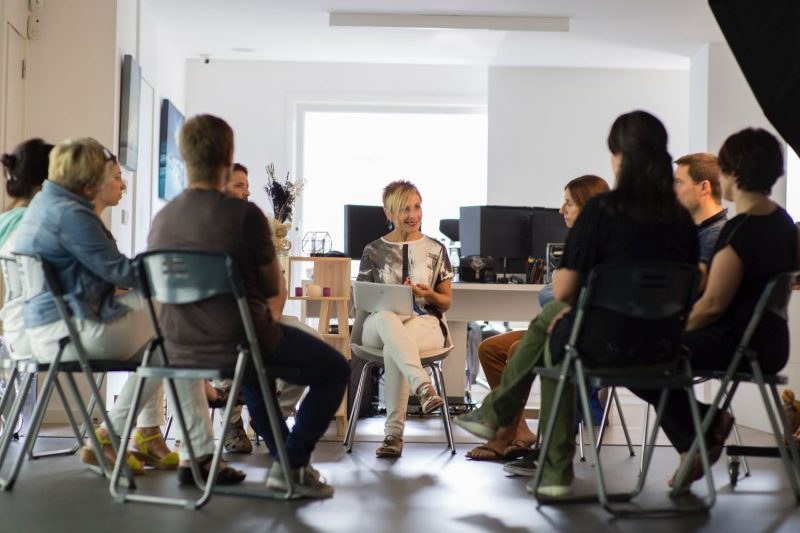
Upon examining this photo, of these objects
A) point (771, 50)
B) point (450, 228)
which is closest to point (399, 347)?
point (771, 50)

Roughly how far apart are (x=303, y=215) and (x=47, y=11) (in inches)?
190

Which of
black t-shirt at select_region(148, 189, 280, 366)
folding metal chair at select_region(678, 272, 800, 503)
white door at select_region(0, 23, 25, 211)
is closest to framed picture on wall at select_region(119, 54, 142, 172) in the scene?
white door at select_region(0, 23, 25, 211)

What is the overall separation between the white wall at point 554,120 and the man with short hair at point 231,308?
6937 millimetres

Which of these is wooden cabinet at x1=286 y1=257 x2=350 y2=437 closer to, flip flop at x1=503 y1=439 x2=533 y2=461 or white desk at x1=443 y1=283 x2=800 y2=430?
white desk at x1=443 y1=283 x2=800 y2=430

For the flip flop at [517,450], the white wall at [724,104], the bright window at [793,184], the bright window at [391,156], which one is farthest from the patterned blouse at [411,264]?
the bright window at [391,156]

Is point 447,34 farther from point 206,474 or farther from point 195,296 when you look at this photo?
point 195,296

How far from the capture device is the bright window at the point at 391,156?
10.5 meters

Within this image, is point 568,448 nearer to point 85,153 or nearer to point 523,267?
point 85,153

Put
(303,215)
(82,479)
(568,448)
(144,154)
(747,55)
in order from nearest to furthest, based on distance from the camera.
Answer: (568,448), (82,479), (747,55), (144,154), (303,215)

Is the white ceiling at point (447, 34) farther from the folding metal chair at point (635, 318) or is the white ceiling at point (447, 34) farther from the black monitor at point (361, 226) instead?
the folding metal chair at point (635, 318)

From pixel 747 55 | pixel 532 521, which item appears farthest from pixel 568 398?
pixel 747 55

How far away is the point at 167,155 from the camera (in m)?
8.41

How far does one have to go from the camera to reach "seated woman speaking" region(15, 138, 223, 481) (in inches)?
129

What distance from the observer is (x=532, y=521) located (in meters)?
2.99
